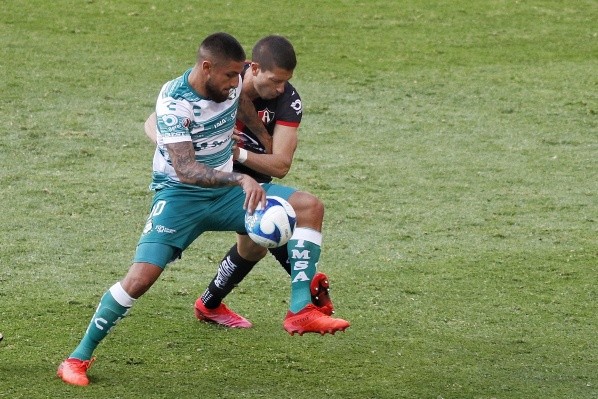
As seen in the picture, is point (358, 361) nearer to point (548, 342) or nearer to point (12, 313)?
point (548, 342)

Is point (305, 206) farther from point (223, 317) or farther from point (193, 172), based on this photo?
point (223, 317)

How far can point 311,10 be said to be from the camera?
54.3 feet

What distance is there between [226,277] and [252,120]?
3.81 feet

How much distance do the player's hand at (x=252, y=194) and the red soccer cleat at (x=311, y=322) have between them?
71 cm

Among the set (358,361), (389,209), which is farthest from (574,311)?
(389,209)

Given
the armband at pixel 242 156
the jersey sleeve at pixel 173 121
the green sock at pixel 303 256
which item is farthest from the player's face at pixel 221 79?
the green sock at pixel 303 256

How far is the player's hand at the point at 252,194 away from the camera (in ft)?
20.0

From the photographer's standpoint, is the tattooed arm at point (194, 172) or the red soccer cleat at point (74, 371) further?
the red soccer cleat at point (74, 371)

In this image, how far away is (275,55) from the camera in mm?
6762

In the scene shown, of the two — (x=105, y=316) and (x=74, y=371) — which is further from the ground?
(x=105, y=316)

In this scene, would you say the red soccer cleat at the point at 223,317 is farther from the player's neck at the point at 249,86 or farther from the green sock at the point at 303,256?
the player's neck at the point at 249,86

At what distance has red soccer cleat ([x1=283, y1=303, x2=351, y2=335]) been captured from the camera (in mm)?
6328

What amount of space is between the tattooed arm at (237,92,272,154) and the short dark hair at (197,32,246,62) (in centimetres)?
69

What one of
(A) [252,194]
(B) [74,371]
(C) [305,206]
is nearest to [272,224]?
(A) [252,194]
